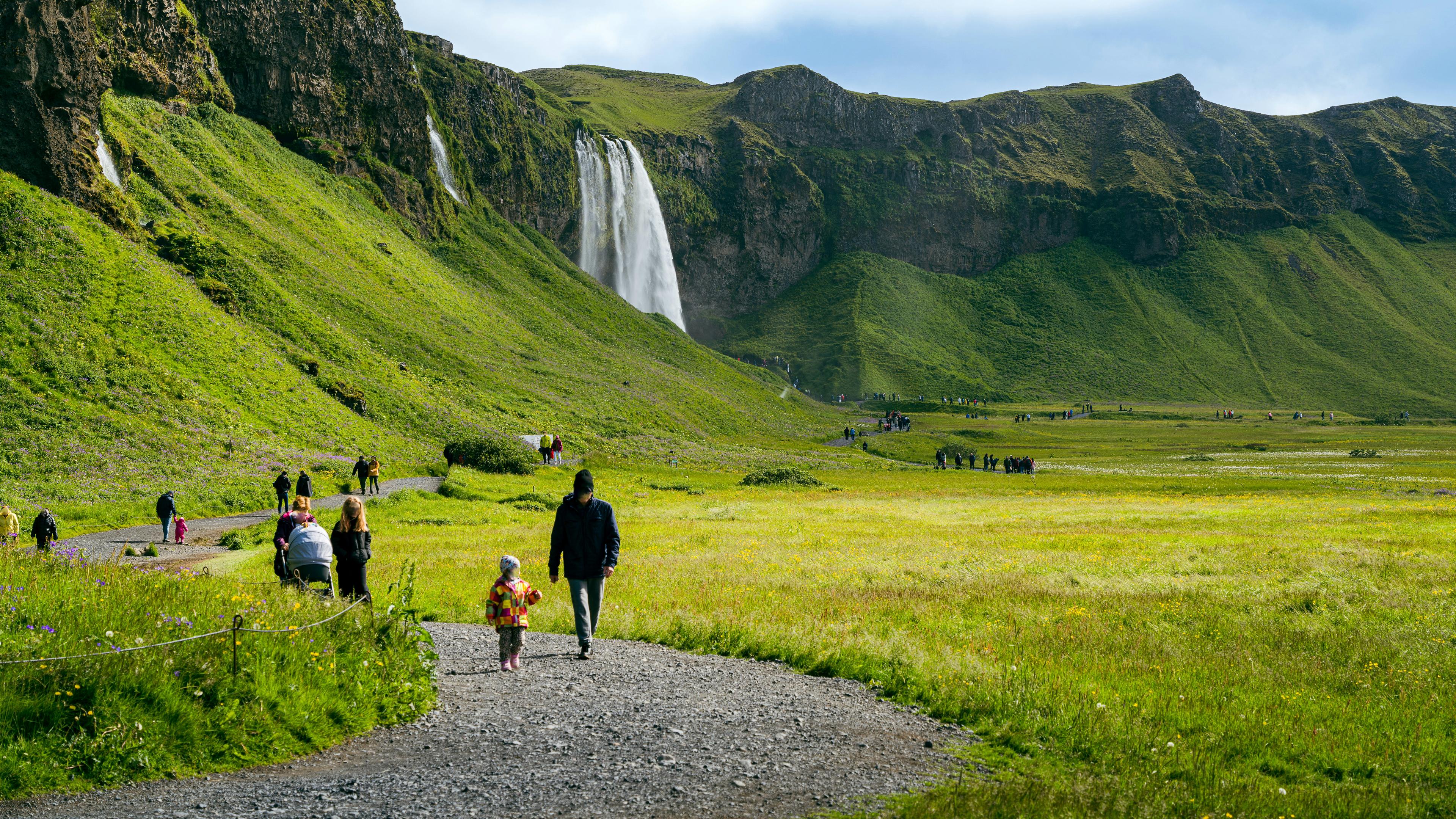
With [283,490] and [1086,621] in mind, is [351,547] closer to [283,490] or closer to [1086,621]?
[1086,621]

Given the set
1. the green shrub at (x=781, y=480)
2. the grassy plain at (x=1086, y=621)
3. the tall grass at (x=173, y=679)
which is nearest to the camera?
the tall grass at (x=173, y=679)

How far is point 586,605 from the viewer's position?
515 inches

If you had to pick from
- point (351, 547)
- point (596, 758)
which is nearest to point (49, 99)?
point (351, 547)

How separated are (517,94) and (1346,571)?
167m

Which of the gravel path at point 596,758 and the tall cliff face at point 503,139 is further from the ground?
the tall cliff face at point 503,139

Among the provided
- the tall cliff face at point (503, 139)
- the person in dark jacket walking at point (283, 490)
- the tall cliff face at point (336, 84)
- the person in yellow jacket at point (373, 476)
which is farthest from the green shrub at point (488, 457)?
the tall cliff face at point (503, 139)

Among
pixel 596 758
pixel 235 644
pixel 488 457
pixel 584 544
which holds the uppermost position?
pixel 584 544

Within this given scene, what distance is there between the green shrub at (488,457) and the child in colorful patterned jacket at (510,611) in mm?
41523

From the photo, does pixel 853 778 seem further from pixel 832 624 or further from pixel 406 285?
pixel 406 285

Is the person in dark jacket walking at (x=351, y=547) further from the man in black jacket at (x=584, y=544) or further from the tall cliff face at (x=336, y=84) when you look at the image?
the tall cliff face at (x=336, y=84)

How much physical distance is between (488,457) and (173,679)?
45.5 metres

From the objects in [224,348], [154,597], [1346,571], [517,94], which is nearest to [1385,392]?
[517,94]

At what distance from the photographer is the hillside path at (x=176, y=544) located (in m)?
22.9

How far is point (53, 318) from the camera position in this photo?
39812 mm
